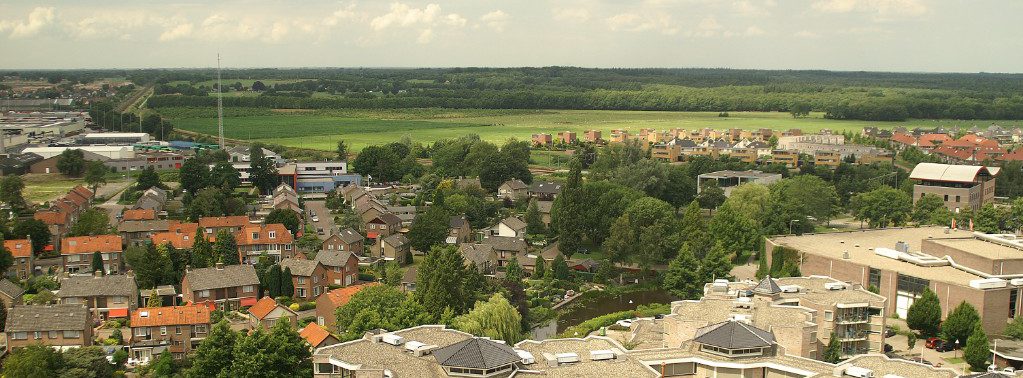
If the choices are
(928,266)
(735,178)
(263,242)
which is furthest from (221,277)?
(735,178)

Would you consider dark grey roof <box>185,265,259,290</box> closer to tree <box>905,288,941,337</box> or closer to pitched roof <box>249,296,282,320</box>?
pitched roof <box>249,296,282,320</box>

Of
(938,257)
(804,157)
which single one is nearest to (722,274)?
(938,257)

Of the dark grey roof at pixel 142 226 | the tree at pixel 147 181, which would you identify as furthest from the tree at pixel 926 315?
the tree at pixel 147 181

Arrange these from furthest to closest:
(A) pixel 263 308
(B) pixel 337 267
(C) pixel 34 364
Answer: (B) pixel 337 267 < (A) pixel 263 308 < (C) pixel 34 364

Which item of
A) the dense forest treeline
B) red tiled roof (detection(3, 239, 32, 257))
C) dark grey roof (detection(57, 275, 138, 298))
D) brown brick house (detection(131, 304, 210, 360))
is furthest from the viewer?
the dense forest treeline

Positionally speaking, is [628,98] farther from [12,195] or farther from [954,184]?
[12,195]

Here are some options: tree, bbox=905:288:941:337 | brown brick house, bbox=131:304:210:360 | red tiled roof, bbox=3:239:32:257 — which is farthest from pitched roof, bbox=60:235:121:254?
tree, bbox=905:288:941:337
